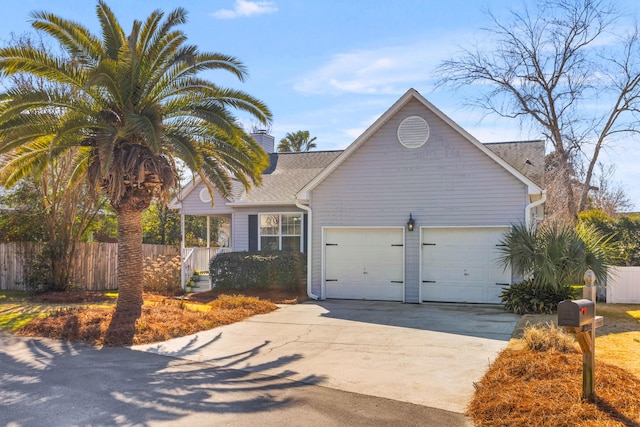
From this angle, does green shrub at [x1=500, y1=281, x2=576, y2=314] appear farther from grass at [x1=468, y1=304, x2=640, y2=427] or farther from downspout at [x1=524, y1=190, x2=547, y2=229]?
grass at [x1=468, y1=304, x2=640, y2=427]

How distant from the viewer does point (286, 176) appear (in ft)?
65.6

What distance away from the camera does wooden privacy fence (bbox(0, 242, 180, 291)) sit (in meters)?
18.6

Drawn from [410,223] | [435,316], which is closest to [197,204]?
[410,223]

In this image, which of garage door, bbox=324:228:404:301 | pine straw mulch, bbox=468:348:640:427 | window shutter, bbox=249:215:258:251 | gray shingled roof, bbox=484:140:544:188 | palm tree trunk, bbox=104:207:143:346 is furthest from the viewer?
window shutter, bbox=249:215:258:251

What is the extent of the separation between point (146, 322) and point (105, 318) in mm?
1123

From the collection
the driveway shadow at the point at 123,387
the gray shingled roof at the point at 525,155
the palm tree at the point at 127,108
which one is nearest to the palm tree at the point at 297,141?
the gray shingled roof at the point at 525,155

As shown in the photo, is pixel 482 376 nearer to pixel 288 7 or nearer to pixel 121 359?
pixel 121 359

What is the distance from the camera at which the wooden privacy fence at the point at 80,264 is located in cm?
1859

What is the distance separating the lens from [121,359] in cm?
838

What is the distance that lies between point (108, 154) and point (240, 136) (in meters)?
3.20

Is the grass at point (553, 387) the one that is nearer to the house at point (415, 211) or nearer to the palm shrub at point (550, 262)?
the palm shrub at point (550, 262)

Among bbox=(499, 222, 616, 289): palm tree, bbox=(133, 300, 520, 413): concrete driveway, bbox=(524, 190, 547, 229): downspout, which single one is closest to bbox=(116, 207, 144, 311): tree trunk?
bbox=(133, 300, 520, 413): concrete driveway

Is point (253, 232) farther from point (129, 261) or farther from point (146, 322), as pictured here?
point (146, 322)

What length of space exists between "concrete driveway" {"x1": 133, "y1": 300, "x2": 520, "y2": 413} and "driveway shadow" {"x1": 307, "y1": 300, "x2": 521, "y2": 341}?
2cm
